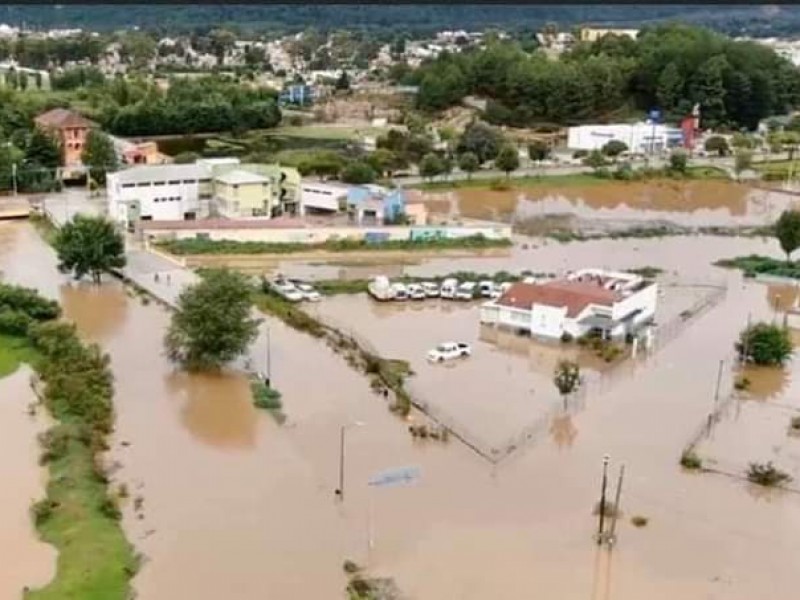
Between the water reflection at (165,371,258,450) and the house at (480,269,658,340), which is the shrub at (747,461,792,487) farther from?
the water reflection at (165,371,258,450)

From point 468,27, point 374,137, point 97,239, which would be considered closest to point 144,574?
point 97,239

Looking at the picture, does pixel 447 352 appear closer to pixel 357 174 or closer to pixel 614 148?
pixel 357 174

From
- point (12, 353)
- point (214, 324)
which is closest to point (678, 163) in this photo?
point (214, 324)

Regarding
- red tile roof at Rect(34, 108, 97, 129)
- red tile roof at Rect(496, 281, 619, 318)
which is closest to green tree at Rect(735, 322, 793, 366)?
red tile roof at Rect(496, 281, 619, 318)

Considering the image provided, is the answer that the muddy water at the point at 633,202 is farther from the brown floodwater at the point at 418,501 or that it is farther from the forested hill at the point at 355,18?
the forested hill at the point at 355,18

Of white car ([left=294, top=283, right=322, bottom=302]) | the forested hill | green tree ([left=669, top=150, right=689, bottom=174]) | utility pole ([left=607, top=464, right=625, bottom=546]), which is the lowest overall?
utility pole ([left=607, top=464, right=625, bottom=546])

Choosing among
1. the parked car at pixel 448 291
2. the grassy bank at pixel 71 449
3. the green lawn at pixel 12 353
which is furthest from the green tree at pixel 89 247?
the parked car at pixel 448 291
